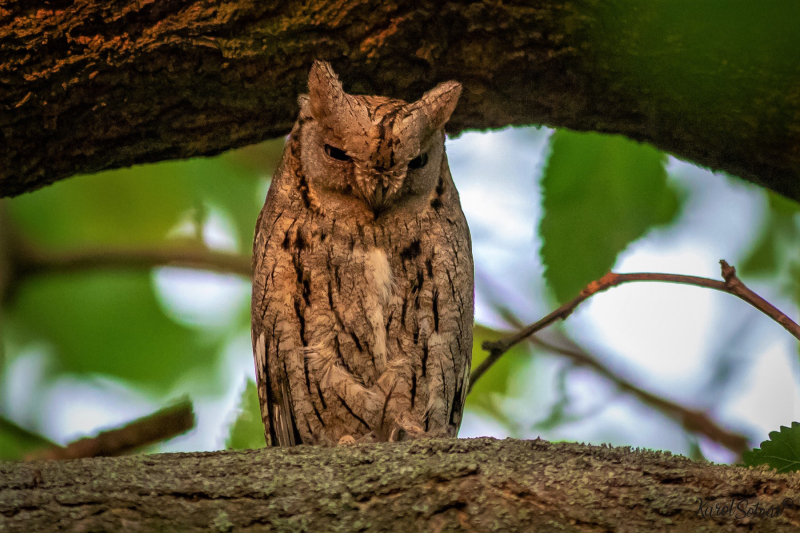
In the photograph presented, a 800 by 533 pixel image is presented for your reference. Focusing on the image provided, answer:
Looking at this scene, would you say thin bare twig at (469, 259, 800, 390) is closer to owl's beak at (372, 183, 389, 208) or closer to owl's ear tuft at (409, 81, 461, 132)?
owl's beak at (372, 183, 389, 208)

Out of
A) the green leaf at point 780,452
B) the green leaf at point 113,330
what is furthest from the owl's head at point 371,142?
the green leaf at point 113,330

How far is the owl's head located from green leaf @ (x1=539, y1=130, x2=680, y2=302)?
1.70ft

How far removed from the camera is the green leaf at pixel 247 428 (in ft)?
8.81

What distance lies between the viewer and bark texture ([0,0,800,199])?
7.45ft

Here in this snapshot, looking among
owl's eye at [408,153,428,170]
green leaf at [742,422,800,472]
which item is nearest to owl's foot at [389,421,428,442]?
owl's eye at [408,153,428,170]

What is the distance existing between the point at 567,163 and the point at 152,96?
4.88 feet

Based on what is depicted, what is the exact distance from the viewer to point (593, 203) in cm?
260

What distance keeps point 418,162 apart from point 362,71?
0.43 meters

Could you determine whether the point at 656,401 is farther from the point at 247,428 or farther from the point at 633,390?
the point at 247,428

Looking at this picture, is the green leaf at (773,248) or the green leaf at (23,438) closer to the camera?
the green leaf at (23,438)

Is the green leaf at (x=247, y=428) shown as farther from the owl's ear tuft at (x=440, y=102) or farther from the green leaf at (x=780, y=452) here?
the green leaf at (x=780, y=452)

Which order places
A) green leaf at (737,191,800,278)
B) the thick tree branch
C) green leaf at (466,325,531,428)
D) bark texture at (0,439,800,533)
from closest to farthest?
1. bark texture at (0,439,800,533)
2. the thick tree branch
3. green leaf at (466,325,531,428)
4. green leaf at (737,191,800,278)

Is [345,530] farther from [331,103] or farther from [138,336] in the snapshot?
[138,336]

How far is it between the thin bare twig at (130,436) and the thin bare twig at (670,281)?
0.97 m
